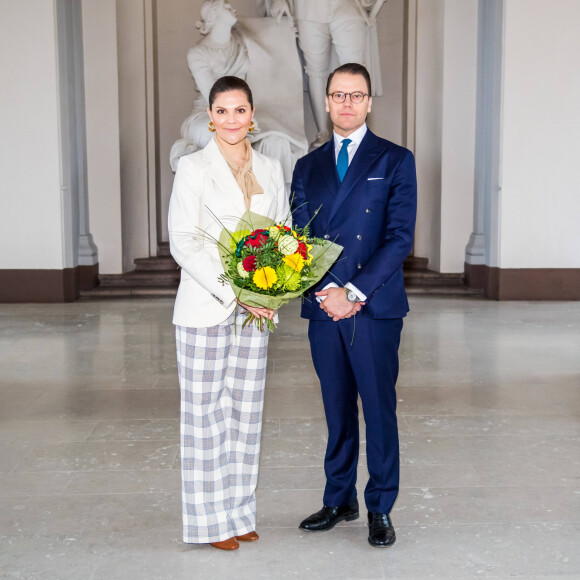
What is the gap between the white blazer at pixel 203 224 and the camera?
123 inches

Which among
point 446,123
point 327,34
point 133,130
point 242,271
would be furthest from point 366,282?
point 133,130

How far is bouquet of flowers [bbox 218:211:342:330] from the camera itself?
2877 mm

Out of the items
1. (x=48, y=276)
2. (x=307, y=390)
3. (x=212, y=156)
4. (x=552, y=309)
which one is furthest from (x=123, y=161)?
(x=212, y=156)

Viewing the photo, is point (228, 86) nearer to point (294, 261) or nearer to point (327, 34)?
point (294, 261)

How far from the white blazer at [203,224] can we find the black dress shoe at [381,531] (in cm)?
97

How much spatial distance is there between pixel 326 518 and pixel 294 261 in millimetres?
1183

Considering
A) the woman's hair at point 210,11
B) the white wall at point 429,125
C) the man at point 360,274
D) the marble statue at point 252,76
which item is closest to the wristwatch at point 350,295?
the man at point 360,274

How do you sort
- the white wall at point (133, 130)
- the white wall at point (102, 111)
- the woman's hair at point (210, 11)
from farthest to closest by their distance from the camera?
the white wall at point (133, 130) → the white wall at point (102, 111) → the woman's hair at point (210, 11)

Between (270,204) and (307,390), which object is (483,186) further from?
(270,204)

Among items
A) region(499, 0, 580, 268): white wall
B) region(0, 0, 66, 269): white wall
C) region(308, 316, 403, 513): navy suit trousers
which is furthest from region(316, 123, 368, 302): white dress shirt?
region(0, 0, 66, 269): white wall

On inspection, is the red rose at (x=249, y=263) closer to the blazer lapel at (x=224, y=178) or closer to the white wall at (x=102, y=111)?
the blazer lapel at (x=224, y=178)

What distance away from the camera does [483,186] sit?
34.3 feet

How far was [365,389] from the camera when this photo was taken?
3.36 metres

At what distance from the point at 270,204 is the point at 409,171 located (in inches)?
20.4
